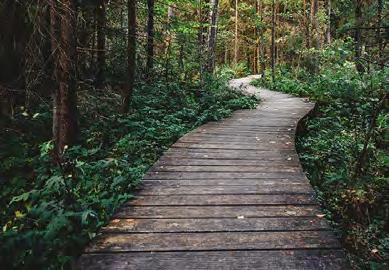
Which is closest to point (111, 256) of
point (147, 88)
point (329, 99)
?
point (147, 88)

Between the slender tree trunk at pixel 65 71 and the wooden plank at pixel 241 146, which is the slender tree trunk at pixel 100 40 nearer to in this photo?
the slender tree trunk at pixel 65 71

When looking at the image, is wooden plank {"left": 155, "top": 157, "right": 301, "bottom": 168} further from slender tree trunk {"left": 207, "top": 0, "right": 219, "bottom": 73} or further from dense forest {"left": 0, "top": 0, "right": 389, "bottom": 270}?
slender tree trunk {"left": 207, "top": 0, "right": 219, "bottom": 73}

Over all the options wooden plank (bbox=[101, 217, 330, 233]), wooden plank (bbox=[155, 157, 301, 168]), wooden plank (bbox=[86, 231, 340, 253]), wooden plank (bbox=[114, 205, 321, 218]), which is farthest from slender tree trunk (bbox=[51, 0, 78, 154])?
wooden plank (bbox=[86, 231, 340, 253])

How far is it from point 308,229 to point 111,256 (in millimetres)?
1926

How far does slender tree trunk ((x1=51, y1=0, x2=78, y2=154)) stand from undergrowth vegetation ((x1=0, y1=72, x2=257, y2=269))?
48 centimetres

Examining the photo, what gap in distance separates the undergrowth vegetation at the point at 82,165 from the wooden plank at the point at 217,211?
0.31 meters

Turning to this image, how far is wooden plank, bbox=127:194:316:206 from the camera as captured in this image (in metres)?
4.39

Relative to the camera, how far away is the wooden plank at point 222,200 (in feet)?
14.4

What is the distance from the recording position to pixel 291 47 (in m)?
29.0

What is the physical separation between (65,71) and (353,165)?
5.61 metres

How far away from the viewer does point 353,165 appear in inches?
274

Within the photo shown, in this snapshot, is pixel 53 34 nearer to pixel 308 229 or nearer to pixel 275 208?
pixel 275 208

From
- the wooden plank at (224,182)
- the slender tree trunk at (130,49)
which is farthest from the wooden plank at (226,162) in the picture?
the slender tree trunk at (130,49)

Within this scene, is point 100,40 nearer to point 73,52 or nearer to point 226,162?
point 73,52
